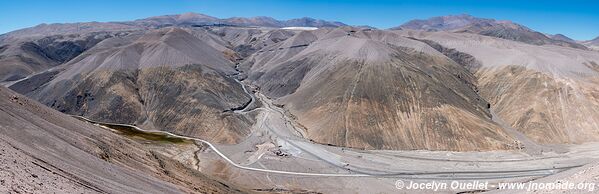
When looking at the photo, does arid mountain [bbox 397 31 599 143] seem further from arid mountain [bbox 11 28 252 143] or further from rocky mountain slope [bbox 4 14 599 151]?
arid mountain [bbox 11 28 252 143]

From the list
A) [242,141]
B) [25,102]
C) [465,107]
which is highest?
[25,102]

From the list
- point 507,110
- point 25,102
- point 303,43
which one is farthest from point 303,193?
point 303,43

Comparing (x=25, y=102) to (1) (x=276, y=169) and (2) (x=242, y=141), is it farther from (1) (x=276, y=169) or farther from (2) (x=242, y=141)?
(2) (x=242, y=141)

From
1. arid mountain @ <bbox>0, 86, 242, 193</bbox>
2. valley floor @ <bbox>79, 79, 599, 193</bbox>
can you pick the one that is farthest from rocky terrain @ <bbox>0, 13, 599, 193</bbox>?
valley floor @ <bbox>79, 79, 599, 193</bbox>

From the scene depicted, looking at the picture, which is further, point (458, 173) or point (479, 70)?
point (479, 70)

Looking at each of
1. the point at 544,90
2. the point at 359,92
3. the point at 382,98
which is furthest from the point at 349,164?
the point at 544,90

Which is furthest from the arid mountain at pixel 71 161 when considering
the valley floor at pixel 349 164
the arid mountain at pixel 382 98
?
the arid mountain at pixel 382 98

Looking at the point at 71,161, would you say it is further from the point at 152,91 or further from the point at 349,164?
the point at 152,91

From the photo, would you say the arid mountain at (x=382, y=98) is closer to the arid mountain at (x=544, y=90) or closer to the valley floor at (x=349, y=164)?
the valley floor at (x=349, y=164)
